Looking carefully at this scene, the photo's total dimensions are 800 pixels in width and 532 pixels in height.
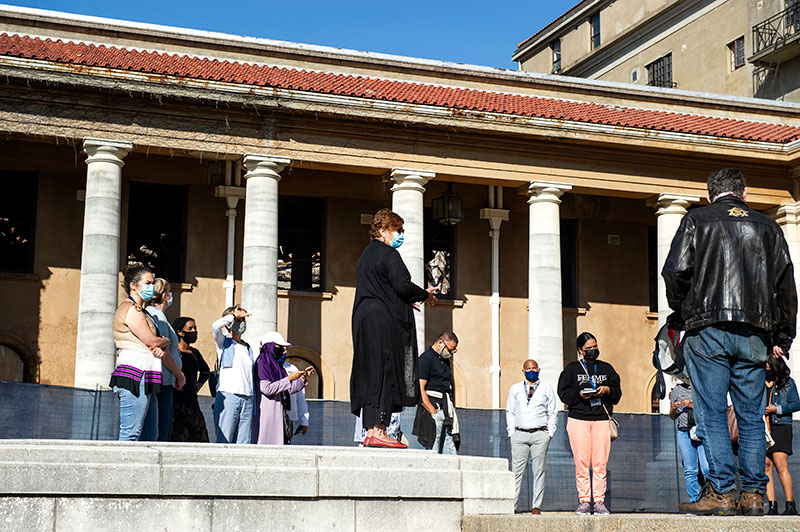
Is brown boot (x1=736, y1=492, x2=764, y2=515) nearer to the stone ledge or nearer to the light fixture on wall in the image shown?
the stone ledge

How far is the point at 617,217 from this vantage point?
2900cm

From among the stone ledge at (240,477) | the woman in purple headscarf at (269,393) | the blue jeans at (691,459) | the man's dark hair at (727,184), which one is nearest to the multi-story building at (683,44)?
the blue jeans at (691,459)

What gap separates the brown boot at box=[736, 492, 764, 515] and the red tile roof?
675 inches

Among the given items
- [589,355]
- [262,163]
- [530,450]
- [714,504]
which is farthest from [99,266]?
[714,504]

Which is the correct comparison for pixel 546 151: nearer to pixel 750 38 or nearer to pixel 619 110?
pixel 619 110

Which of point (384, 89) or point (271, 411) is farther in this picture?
point (384, 89)

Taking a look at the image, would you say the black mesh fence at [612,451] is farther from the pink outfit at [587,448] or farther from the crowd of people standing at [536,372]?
the pink outfit at [587,448]

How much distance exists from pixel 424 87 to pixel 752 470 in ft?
67.9

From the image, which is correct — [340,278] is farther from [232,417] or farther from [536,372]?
[232,417]

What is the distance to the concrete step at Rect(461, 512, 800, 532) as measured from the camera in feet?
16.1

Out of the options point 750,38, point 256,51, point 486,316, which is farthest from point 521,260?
point 750,38

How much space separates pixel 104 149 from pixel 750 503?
17.5 m

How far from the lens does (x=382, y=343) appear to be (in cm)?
847

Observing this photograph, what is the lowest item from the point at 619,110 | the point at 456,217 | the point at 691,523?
the point at 691,523
